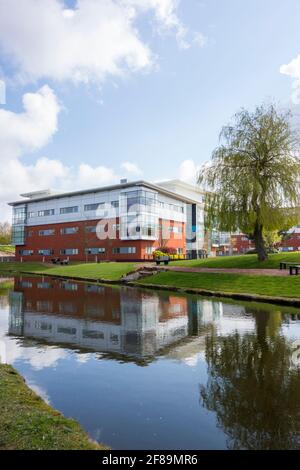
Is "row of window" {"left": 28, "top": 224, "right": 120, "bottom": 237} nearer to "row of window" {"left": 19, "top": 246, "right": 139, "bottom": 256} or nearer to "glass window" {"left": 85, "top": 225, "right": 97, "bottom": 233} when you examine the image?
"glass window" {"left": 85, "top": 225, "right": 97, "bottom": 233}

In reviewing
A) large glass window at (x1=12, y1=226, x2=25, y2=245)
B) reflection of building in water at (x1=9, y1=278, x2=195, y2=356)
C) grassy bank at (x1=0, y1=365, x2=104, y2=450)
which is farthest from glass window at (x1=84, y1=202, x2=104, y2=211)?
grassy bank at (x1=0, y1=365, x2=104, y2=450)

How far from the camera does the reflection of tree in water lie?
17.4 feet

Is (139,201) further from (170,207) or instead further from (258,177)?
(258,177)

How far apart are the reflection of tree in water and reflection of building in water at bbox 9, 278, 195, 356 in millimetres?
A: 2184

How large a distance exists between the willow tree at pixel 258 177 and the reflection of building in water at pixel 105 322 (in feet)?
41.4

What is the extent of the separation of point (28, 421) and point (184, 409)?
2710mm

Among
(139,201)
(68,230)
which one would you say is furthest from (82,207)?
(139,201)

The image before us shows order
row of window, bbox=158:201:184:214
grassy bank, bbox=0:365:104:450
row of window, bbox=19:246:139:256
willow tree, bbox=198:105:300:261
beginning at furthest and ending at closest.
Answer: row of window, bbox=158:201:184:214
row of window, bbox=19:246:139:256
willow tree, bbox=198:105:300:261
grassy bank, bbox=0:365:104:450

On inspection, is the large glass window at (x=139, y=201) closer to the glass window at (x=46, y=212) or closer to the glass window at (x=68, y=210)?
the glass window at (x=68, y=210)

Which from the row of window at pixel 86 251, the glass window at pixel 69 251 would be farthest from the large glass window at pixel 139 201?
the glass window at pixel 69 251
